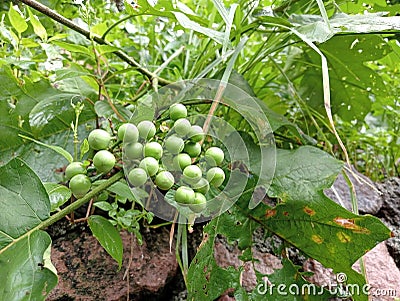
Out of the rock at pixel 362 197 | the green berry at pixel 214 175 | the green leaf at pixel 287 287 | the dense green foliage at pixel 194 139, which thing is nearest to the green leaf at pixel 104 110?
the dense green foliage at pixel 194 139

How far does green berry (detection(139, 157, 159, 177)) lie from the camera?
0.44m

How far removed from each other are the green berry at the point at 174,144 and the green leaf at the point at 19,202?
0.15m

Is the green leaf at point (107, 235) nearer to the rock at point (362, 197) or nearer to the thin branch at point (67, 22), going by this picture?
the thin branch at point (67, 22)

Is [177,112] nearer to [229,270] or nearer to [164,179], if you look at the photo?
[164,179]

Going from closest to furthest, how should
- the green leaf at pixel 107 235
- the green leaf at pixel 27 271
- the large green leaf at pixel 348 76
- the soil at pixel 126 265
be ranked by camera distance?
the green leaf at pixel 27 271 < the green leaf at pixel 107 235 < the soil at pixel 126 265 < the large green leaf at pixel 348 76

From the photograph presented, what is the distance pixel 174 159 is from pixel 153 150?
3cm

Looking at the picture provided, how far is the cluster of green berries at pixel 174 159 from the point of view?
445 mm

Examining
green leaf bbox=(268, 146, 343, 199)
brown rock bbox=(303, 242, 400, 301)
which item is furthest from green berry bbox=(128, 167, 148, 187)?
brown rock bbox=(303, 242, 400, 301)

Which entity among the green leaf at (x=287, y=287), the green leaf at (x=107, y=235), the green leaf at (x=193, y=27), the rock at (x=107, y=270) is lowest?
the rock at (x=107, y=270)

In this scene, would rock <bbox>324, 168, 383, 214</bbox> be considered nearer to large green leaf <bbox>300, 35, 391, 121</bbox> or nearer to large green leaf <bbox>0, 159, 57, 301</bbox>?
large green leaf <bbox>300, 35, 391, 121</bbox>

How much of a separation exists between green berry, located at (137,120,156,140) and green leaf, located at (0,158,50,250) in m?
0.13

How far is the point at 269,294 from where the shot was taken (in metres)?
0.59

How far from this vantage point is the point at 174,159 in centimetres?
47

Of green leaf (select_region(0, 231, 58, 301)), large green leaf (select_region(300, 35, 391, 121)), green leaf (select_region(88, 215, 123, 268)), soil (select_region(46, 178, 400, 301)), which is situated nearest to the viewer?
green leaf (select_region(0, 231, 58, 301))
